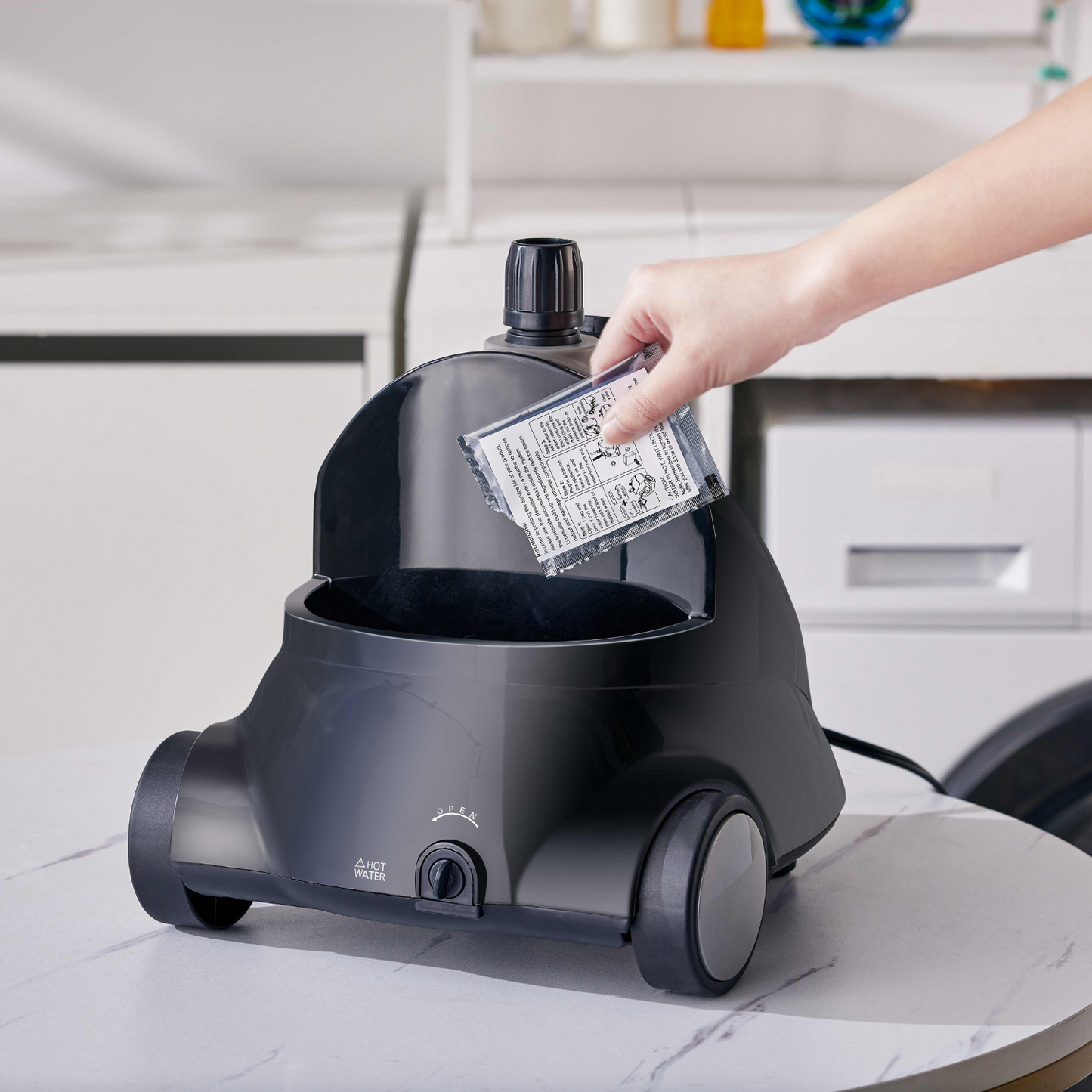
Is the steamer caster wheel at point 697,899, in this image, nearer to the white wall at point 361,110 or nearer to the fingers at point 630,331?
the fingers at point 630,331

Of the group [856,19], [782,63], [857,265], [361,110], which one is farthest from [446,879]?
[361,110]

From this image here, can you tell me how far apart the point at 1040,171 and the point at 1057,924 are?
1.00 ft

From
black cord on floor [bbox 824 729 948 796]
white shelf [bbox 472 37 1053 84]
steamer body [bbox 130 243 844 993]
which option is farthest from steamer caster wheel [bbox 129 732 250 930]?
white shelf [bbox 472 37 1053 84]

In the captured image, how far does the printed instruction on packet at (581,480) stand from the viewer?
542 millimetres

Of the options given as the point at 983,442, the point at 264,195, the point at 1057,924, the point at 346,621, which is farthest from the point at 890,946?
the point at 264,195

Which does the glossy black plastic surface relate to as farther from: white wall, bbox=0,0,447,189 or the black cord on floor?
white wall, bbox=0,0,447,189

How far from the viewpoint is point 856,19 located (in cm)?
152

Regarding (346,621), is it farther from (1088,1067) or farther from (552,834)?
(1088,1067)

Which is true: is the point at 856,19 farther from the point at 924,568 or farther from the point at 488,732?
the point at 488,732

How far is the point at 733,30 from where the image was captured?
5.04ft

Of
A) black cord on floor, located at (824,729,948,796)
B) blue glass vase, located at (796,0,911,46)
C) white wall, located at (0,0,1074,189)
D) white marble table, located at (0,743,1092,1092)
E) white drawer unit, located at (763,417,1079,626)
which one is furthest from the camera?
white wall, located at (0,0,1074,189)

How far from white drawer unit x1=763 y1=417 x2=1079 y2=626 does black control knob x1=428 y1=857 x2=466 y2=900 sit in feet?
3.00

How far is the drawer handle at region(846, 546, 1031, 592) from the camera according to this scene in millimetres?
1422

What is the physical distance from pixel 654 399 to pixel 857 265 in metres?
0.10
